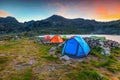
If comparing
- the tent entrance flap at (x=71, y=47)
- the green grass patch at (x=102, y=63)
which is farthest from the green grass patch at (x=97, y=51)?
the tent entrance flap at (x=71, y=47)

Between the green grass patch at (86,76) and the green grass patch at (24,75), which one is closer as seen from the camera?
the green grass patch at (24,75)

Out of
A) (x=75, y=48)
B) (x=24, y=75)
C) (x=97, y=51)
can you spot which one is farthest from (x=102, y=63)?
(x=24, y=75)

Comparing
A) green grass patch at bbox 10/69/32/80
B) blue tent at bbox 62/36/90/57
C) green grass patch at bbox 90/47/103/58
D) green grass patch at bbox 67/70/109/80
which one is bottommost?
green grass patch at bbox 67/70/109/80

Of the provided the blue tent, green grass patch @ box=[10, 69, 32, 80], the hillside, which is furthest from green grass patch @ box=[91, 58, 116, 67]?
green grass patch @ box=[10, 69, 32, 80]

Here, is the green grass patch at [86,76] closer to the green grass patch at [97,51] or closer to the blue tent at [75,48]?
the blue tent at [75,48]

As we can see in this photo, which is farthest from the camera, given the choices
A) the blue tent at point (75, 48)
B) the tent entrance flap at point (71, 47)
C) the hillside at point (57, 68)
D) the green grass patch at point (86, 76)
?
the tent entrance flap at point (71, 47)

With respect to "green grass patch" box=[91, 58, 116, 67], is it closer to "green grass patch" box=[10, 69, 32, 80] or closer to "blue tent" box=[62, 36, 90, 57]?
"blue tent" box=[62, 36, 90, 57]

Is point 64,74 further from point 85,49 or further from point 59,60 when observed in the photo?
point 85,49

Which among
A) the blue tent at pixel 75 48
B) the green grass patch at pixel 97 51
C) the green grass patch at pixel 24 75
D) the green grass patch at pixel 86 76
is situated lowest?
the green grass patch at pixel 86 76

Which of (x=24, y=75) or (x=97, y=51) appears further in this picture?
→ (x=97, y=51)

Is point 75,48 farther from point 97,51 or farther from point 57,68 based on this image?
point 57,68

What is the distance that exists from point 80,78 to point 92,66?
4.68 metres

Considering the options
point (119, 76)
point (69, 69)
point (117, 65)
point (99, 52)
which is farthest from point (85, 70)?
point (99, 52)

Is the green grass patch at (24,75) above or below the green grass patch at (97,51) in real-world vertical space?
below
